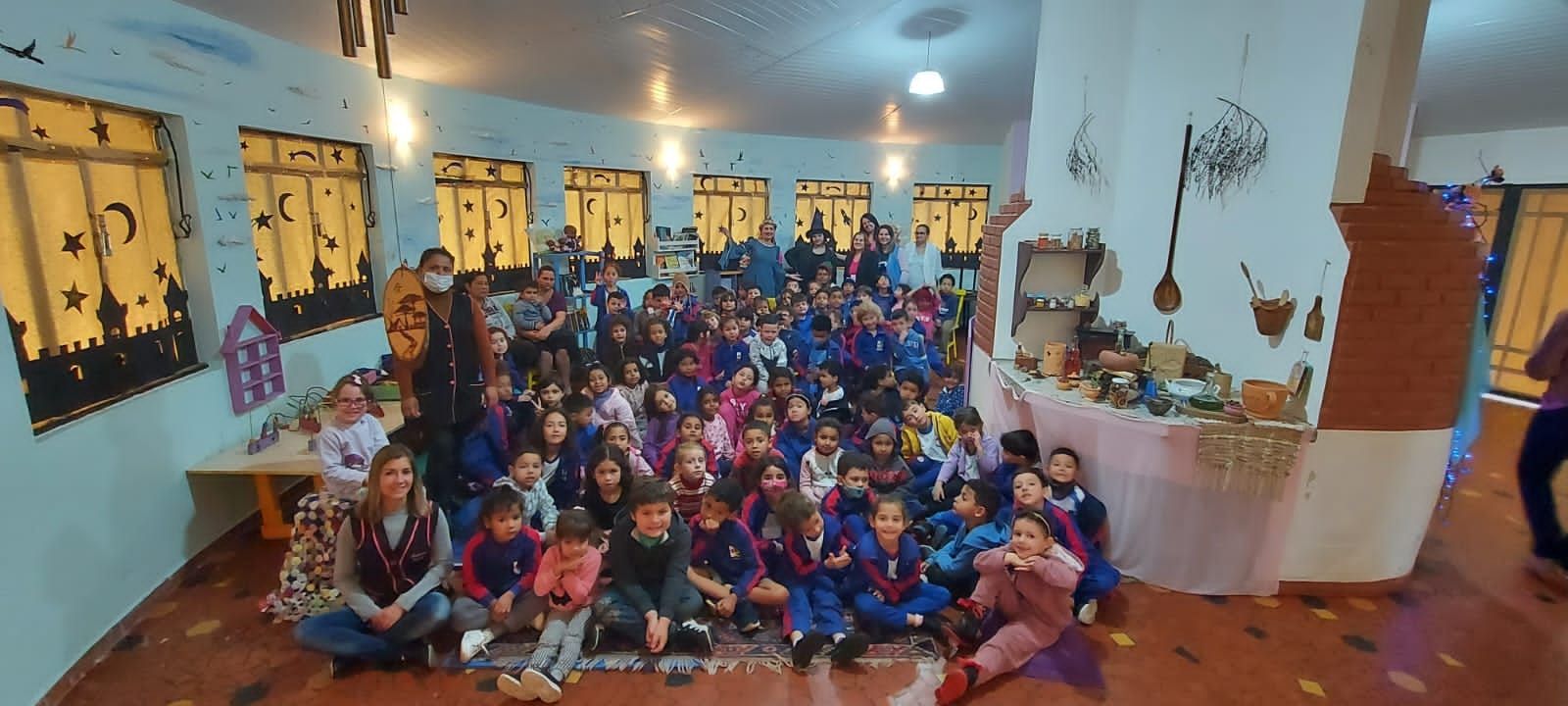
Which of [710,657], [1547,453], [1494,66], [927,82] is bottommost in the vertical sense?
[710,657]

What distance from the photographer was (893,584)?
301 centimetres

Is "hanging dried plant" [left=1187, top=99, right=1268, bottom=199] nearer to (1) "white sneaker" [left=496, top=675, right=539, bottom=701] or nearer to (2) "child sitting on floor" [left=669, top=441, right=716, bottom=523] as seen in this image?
(2) "child sitting on floor" [left=669, top=441, right=716, bottom=523]

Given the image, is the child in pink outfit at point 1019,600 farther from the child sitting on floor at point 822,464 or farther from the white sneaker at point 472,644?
the white sneaker at point 472,644

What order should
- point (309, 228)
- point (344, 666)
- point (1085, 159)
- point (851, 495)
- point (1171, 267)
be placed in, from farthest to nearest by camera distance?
1. point (309, 228)
2. point (1085, 159)
3. point (1171, 267)
4. point (851, 495)
5. point (344, 666)

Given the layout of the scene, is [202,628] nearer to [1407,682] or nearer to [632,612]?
[632,612]

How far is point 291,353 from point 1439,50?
8094 mm

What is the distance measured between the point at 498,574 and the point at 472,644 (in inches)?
11.5

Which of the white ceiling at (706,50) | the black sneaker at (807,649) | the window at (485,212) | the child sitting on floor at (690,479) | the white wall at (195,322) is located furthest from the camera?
the window at (485,212)

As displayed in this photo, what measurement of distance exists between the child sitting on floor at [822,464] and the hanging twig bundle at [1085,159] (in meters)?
2.24

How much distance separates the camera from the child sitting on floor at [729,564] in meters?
3.01

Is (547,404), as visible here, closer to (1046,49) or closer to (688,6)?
(688,6)

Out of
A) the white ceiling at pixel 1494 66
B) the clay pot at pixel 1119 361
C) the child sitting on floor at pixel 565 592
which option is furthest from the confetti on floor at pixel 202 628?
the white ceiling at pixel 1494 66

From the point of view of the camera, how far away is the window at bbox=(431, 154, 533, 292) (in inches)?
252

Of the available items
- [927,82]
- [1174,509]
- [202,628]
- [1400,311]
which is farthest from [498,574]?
[927,82]
